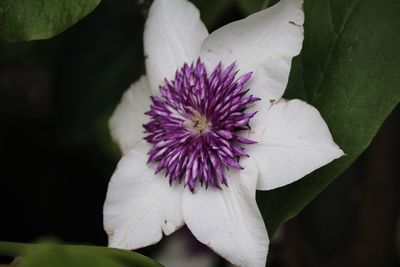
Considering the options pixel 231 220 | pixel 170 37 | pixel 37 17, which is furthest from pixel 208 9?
pixel 231 220

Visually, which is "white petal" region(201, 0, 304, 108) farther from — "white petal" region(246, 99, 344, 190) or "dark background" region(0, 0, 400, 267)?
"dark background" region(0, 0, 400, 267)

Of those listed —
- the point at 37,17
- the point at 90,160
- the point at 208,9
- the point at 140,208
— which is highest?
the point at 37,17

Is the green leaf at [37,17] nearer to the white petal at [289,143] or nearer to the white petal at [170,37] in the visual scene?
the white petal at [170,37]

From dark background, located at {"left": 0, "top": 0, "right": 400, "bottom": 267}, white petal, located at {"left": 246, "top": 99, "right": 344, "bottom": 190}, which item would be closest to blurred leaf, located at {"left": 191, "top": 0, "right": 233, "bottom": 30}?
dark background, located at {"left": 0, "top": 0, "right": 400, "bottom": 267}

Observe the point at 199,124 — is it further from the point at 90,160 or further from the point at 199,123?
the point at 90,160

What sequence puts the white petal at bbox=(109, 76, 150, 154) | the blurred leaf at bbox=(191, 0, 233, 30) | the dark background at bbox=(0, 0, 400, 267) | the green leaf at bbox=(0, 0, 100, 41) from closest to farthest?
1. the green leaf at bbox=(0, 0, 100, 41)
2. the white petal at bbox=(109, 76, 150, 154)
3. the blurred leaf at bbox=(191, 0, 233, 30)
4. the dark background at bbox=(0, 0, 400, 267)

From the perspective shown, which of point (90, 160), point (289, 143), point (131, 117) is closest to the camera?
point (289, 143)
